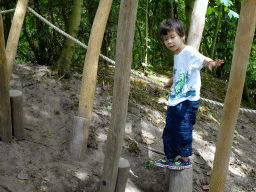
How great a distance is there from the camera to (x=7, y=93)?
2.44 metres

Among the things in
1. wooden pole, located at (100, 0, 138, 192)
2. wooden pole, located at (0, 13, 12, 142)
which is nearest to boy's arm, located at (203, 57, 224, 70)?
wooden pole, located at (100, 0, 138, 192)

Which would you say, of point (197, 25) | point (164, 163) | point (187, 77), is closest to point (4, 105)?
point (164, 163)

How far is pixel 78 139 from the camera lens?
2.69 metres

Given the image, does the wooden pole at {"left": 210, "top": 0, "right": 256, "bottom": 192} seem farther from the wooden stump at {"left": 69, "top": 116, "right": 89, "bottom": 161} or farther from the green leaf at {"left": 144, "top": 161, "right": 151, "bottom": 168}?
the wooden stump at {"left": 69, "top": 116, "right": 89, "bottom": 161}

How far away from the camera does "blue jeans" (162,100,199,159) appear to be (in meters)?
2.32

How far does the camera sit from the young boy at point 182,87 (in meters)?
2.27

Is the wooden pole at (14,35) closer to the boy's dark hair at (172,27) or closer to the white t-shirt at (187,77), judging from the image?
the boy's dark hair at (172,27)

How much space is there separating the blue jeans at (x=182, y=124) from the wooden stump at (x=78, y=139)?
0.90 meters

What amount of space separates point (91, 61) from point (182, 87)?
1051 millimetres

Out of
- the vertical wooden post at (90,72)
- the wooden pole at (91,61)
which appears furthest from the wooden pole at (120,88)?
the wooden pole at (91,61)

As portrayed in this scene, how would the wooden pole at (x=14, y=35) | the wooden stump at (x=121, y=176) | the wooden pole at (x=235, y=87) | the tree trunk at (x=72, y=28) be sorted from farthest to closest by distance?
the tree trunk at (x=72, y=28) → the wooden pole at (x=14, y=35) → the wooden stump at (x=121, y=176) → the wooden pole at (x=235, y=87)

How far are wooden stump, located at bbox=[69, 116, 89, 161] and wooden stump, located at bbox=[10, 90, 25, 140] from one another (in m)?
0.54

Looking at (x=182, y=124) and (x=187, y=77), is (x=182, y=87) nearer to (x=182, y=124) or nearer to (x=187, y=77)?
(x=187, y=77)

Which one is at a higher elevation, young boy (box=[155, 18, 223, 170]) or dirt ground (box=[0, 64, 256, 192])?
young boy (box=[155, 18, 223, 170])
